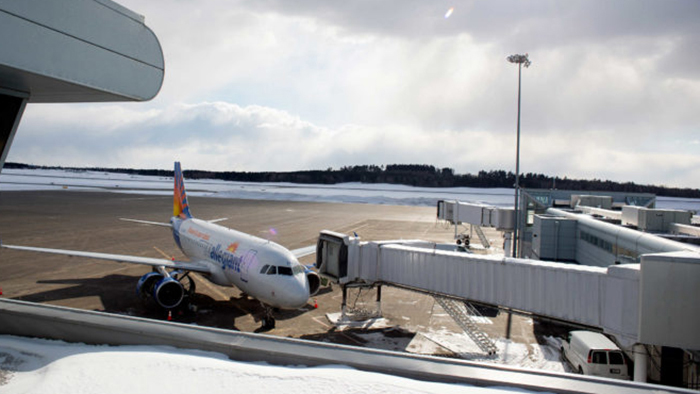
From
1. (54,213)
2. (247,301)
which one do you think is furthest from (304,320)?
(54,213)

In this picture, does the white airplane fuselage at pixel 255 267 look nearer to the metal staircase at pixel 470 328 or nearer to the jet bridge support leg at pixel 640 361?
the metal staircase at pixel 470 328

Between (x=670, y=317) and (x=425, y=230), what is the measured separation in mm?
47170

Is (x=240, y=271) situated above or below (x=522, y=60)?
below

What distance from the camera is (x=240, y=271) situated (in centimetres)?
2027

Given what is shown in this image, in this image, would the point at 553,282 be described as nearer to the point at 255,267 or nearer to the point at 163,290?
the point at 255,267

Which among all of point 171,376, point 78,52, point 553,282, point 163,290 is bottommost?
point 163,290

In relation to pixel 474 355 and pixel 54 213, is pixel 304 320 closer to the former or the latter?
pixel 474 355

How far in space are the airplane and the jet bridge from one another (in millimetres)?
2918

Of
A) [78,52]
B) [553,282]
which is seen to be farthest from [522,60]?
[78,52]

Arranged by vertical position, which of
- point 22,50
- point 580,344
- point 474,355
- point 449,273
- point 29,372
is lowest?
point 474,355

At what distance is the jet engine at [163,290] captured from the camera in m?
20.5

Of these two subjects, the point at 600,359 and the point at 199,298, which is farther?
the point at 199,298

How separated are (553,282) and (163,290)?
17588 millimetres

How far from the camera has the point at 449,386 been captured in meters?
5.30
